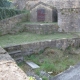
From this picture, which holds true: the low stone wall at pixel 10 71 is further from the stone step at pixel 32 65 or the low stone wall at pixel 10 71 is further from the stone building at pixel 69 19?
the stone building at pixel 69 19

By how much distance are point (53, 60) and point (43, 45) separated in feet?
4.87

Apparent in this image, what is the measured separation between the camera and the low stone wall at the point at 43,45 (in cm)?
1153

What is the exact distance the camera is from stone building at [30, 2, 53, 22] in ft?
56.1

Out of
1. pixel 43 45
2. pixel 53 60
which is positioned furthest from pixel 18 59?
pixel 43 45

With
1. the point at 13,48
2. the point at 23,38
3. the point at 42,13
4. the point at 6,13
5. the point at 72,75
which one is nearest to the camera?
the point at 72,75

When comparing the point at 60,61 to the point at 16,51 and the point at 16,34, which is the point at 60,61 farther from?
the point at 16,34

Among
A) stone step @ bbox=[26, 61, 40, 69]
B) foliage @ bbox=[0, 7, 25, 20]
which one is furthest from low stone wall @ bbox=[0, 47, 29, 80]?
foliage @ bbox=[0, 7, 25, 20]

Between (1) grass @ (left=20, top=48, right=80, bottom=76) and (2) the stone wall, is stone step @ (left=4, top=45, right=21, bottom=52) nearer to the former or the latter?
(1) grass @ (left=20, top=48, right=80, bottom=76)

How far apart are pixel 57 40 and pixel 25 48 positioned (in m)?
2.17

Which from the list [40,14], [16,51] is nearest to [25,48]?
[16,51]

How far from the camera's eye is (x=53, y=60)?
37.0 feet

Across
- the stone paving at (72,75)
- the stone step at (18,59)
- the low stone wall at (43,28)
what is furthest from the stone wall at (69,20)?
the stone paving at (72,75)

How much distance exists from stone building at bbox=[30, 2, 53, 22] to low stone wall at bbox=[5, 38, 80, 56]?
14.7ft

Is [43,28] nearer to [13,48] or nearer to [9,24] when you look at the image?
[9,24]
